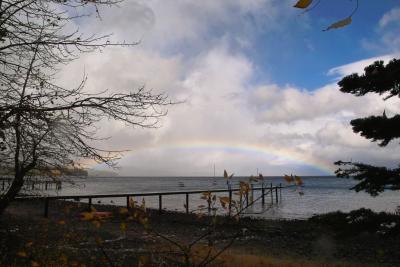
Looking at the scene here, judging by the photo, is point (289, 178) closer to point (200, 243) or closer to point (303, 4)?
point (303, 4)

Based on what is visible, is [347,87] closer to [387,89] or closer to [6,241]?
[387,89]

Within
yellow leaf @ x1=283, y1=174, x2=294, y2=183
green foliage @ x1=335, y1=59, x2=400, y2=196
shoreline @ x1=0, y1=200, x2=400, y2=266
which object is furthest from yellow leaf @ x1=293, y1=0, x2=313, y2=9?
shoreline @ x1=0, y1=200, x2=400, y2=266

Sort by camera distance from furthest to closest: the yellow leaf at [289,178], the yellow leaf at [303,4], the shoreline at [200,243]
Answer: the shoreline at [200,243], the yellow leaf at [289,178], the yellow leaf at [303,4]

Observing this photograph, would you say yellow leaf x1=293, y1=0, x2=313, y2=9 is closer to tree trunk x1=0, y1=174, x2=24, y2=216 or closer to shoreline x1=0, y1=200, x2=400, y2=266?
tree trunk x1=0, y1=174, x2=24, y2=216

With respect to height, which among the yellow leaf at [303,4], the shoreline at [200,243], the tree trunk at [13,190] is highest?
the yellow leaf at [303,4]

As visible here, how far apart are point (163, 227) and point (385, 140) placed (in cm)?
1899

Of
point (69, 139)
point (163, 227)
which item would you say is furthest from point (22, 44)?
point (163, 227)

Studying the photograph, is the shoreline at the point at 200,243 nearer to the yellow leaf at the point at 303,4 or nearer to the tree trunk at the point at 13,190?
the tree trunk at the point at 13,190

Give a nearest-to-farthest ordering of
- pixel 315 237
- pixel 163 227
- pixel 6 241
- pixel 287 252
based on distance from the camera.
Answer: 1. pixel 6 241
2. pixel 287 252
3. pixel 315 237
4. pixel 163 227

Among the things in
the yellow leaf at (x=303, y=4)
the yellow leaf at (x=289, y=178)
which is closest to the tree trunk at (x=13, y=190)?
the yellow leaf at (x=289, y=178)

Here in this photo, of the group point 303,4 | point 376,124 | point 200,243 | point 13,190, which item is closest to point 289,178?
point 303,4

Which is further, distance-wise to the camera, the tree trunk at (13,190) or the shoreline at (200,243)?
the shoreline at (200,243)

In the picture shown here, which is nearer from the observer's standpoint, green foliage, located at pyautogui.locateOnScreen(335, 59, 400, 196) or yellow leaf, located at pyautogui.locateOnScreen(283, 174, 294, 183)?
yellow leaf, located at pyautogui.locateOnScreen(283, 174, 294, 183)

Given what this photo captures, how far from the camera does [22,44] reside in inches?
207
